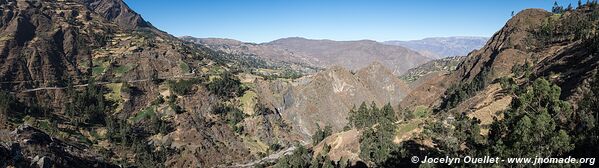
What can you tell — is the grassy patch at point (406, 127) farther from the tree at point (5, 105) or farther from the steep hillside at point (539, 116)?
the tree at point (5, 105)

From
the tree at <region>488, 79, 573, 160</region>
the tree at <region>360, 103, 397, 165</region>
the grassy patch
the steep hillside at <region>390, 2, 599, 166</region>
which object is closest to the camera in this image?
the tree at <region>488, 79, 573, 160</region>

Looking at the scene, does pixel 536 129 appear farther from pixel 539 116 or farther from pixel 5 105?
pixel 5 105

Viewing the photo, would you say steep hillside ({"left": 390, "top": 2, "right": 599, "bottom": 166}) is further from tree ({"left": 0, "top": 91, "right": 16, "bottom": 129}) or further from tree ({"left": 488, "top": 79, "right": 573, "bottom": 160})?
tree ({"left": 0, "top": 91, "right": 16, "bottom": 129})

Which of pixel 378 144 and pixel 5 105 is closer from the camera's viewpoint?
pixel 378 144

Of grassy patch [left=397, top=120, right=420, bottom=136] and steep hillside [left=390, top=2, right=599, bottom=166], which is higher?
steep hillside [left=390, top=2, right=599, bottom=166]

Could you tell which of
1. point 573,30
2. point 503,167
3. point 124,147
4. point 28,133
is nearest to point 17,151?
point 28,133

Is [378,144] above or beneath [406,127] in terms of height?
beneath

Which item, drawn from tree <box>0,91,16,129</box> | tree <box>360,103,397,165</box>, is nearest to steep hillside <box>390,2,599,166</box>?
tree <box>360,103,397,165</box>

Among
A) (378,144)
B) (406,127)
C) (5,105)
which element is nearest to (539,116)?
(378,144)

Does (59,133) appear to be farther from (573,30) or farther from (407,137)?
(573,30)

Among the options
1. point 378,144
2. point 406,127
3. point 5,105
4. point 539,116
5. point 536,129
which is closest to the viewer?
point 536,129

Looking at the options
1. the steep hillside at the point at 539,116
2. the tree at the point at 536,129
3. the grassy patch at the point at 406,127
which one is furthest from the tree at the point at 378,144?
the tree at the point at 536,129

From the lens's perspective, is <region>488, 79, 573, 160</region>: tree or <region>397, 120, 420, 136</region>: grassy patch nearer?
<region>488, 79, 573, 160</region>: tree
